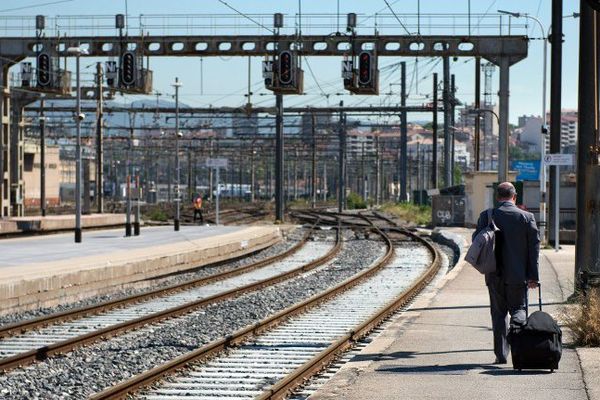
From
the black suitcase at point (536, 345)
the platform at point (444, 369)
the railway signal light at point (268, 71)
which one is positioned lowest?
the platform at point (444, 369)

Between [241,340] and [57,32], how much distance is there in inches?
1163

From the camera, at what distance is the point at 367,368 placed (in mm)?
12992

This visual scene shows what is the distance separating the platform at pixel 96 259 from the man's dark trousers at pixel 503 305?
10.5 m

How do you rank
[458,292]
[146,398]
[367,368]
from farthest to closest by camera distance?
1. [458,292]
2. [367,368]
3. [146,398]

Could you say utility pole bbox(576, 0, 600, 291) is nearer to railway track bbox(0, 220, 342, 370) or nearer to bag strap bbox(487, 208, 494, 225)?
railway track bbox(0, 220, 342, 370)

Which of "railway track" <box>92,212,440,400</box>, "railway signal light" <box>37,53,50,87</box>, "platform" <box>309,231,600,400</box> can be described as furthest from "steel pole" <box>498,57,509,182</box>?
"platform" <box>309,231,600,400</box>

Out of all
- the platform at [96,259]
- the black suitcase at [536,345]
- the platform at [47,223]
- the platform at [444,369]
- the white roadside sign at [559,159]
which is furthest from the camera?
the platform at [47,223]

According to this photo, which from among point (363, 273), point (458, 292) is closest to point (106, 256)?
point (363, 273)

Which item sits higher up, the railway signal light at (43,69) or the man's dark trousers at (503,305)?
the railway signal light at (43,69)

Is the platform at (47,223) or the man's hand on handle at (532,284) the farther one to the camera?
the platform at (47,223)

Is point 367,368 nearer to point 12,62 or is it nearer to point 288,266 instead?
point 288,266

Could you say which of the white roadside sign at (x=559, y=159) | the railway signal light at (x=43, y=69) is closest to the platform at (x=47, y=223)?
the railway signal light at (x=43, y=69)

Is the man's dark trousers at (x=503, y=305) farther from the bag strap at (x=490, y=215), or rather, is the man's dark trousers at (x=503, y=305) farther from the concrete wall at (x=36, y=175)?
the concrete wall at (x=36, y=175)

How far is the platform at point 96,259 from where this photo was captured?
22.6 metres
